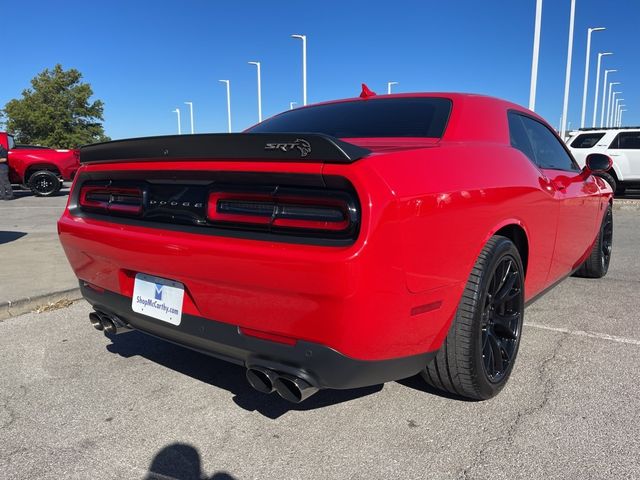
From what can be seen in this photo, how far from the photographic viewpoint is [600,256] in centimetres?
477

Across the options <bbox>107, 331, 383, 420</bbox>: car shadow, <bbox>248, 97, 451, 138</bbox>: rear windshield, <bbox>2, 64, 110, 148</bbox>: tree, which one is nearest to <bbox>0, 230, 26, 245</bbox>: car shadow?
<bbox>107, 331, 383, 420</bbox>: car shadow

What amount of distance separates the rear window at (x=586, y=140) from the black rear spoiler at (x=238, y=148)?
1328 cm

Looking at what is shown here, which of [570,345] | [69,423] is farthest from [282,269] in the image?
[570,345]

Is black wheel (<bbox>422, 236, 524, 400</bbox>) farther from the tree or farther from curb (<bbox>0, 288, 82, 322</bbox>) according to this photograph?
the tree

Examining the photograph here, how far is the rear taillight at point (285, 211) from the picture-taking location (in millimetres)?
1743

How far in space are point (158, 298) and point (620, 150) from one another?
13349 millimetres

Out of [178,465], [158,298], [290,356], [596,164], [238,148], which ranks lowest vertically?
[178,465]

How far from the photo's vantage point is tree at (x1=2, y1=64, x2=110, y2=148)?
39500mm

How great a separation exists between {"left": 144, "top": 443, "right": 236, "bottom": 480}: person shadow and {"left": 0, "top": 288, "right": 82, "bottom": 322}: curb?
2405 millimetres

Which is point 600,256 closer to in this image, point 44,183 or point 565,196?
point 565,196

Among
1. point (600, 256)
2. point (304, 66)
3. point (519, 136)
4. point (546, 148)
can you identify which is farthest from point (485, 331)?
point (304, 66)

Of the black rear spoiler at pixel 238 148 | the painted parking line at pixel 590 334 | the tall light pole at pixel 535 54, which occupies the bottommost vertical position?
the painted parking line at pixel 590 334

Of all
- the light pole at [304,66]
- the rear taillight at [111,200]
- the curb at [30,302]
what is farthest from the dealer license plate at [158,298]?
the light pole at [304,66]

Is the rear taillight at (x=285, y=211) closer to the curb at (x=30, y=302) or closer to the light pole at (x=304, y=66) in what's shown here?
the curb at (x=30, y=302)
